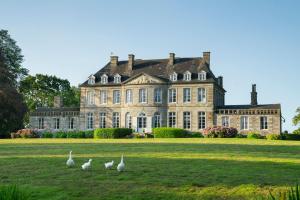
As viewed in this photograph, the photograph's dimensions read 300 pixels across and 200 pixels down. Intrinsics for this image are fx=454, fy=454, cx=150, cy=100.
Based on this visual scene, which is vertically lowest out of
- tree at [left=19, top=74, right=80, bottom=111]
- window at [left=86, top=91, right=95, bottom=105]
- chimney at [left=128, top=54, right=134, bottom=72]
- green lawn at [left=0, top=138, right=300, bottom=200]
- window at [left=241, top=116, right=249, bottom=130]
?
green lawn at [left=0, top=138, right=300, bottom=200]

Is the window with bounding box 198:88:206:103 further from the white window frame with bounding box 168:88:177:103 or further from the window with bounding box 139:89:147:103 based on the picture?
the window with bounding box 139:89:147:103

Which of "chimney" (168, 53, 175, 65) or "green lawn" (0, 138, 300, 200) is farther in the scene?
"chimney" (168, 53, 175, 65)

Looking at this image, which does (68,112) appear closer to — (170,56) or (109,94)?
(109,94)

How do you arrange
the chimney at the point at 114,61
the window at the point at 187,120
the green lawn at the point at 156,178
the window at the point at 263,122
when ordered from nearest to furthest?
the green lawn at the point at 156,178, the window at the point at 263,122, the window at the point at 187,120, the chimney at the point at 114,61

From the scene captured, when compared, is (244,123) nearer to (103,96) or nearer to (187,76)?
(187,76)

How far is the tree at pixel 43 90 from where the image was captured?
7206 centimetres

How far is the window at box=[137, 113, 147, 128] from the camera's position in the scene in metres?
54.0

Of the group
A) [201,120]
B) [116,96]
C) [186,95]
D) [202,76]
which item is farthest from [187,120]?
[116,96]

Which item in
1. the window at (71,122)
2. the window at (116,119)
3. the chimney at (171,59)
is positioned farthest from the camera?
the window at (71,122)

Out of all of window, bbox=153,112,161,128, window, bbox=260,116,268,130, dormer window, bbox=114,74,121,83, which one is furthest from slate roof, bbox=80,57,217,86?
window, bbox=260,116,268,130

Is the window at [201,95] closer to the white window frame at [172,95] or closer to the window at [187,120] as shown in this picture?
the window at [187,120]

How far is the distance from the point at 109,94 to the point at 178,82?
9233 millimetres

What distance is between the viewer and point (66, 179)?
1259 centimetres

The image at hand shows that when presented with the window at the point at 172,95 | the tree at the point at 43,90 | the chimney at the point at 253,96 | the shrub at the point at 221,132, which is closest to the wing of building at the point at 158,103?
the window at the point at 172,95
